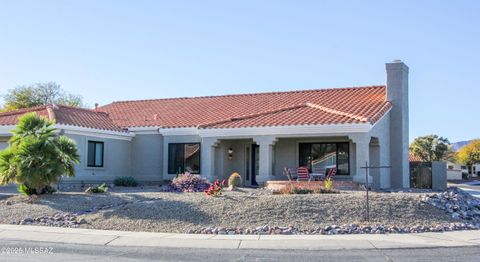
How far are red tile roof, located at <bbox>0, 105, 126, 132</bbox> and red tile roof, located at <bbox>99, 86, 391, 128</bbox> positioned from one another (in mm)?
1393

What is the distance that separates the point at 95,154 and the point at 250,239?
1622cm

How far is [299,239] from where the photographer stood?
46.9ft

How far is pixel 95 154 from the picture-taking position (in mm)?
28734

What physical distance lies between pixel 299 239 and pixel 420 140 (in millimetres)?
61336

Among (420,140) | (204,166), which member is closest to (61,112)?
(204,166)

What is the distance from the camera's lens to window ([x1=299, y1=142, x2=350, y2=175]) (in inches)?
1041

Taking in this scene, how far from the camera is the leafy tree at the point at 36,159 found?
20.7m

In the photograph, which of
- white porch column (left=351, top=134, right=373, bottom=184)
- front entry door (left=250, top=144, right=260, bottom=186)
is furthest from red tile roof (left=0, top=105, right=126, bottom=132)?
white porch column (left=351, top=134, right=373, bottom=184)

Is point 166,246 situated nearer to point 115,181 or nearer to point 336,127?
point 336,127

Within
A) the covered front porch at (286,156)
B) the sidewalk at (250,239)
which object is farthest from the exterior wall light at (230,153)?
the sidewalk at (250,239)

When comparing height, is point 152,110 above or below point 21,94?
below

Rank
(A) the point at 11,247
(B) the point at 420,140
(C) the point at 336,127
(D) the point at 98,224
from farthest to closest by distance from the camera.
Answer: (B) the point at 420,140 → (C) the point at 336,127 → (D) the point at 98,224 → (A) the point at 11,247

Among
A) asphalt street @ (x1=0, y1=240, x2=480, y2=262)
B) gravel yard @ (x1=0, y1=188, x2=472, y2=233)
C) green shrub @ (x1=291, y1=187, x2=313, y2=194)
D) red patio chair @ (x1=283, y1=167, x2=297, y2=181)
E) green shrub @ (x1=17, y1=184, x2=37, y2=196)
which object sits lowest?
asphalt street @ (x1=0, y1=240, x2=480, y2=262)

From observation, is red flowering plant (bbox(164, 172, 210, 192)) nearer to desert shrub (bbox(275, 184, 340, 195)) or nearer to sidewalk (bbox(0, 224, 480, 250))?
desert shrub (bbox(275, 184, 340, 195))
